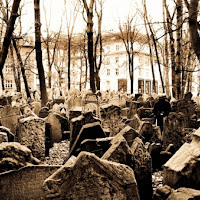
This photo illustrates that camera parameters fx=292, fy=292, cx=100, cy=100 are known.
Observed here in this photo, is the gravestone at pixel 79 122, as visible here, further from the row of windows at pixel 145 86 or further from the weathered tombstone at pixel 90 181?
the row of windows at pixel 145 86

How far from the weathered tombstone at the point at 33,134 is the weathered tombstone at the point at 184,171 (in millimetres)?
2879

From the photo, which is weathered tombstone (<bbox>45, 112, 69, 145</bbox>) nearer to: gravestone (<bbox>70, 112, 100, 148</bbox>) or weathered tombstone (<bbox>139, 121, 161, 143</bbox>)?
gravestone (<bbox>70, 112, 100, 148</bbox>)

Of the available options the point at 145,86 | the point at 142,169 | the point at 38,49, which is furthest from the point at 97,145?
the point at 145,86

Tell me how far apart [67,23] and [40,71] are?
56.1 ft

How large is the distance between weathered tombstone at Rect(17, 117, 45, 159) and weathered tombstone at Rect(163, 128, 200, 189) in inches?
113

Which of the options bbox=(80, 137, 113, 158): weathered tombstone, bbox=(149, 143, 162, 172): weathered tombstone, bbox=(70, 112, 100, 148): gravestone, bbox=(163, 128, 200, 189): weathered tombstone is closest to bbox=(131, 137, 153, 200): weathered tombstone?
bbox=(163, 128, 200, 189): weathered tombstone

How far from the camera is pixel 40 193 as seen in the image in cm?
320

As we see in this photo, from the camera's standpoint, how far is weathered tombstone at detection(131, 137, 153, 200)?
3.61 m

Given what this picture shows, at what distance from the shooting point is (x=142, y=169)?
12.1 ft

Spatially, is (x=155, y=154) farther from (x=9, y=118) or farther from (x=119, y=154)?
(x=9, y=118)

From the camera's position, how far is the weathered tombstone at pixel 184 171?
3152 millimetres

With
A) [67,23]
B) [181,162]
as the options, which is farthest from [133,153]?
[67,23]

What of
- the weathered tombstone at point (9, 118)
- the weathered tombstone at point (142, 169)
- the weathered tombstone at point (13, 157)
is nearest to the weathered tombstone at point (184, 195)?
the weathered tombstone at point (142, 169)

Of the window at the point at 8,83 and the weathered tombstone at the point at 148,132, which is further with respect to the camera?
the window at the point at 8,83
